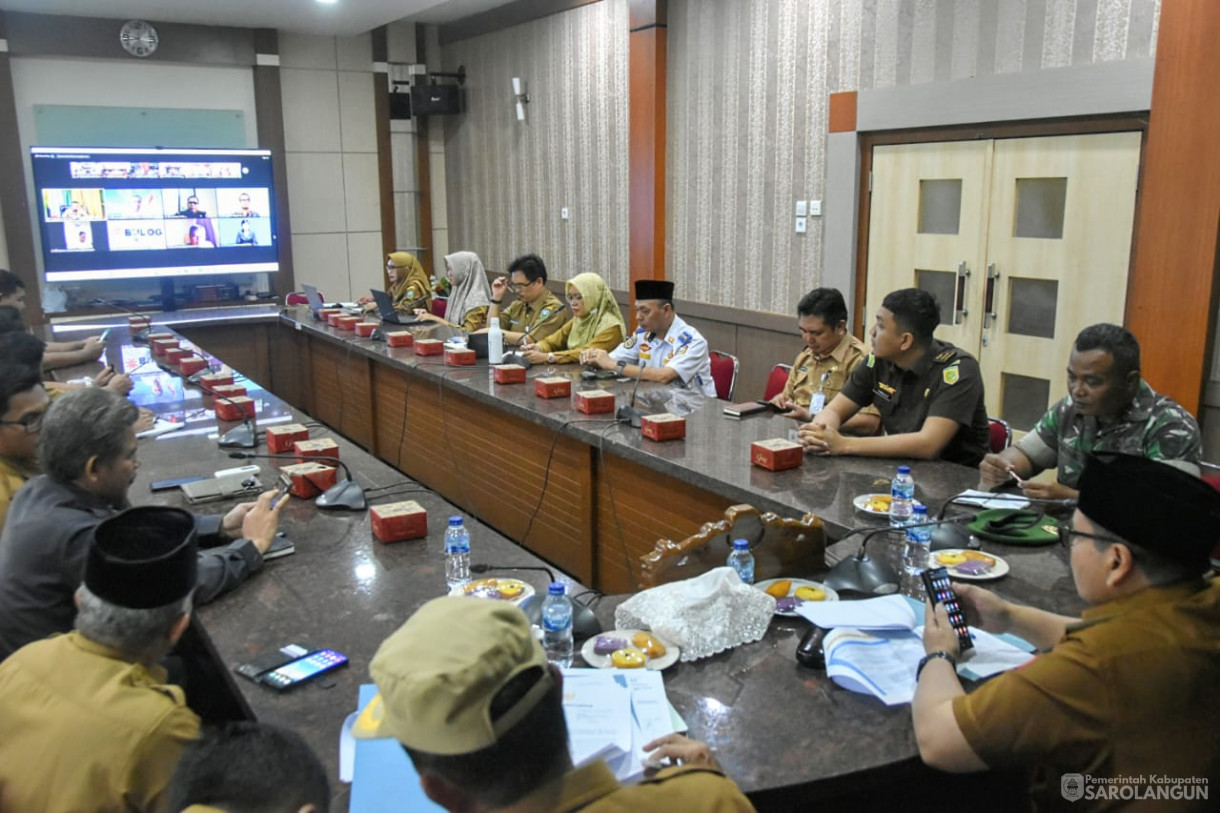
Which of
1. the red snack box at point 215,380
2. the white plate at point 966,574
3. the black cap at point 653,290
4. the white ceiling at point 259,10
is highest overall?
the white ceiling at point 259,10

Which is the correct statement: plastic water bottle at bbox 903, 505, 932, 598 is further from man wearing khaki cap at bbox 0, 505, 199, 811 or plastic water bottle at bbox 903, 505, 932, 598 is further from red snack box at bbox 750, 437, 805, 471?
man wearing khaki cap at bbox 0, 505, 199, 811

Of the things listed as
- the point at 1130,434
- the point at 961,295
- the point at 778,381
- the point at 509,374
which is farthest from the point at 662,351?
the point at 1130,434

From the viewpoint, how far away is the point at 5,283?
191 inches

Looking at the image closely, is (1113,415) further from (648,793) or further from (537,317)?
(537,317)

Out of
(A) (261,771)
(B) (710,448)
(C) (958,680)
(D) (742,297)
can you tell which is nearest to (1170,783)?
(C) (958,680)

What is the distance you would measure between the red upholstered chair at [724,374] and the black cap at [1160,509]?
9.38ft

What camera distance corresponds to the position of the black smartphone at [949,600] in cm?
155

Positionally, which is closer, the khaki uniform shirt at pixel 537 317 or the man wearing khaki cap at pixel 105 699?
the man wearing khaki cap at pixel 105 699

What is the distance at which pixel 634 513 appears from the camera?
10.1ft

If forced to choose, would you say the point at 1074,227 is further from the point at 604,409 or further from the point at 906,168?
the point at 604,409

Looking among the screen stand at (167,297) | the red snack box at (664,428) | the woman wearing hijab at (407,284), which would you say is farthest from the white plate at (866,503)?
the screen stand at (167,297)

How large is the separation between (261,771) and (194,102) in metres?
7.84

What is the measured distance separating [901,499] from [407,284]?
5.11 metres

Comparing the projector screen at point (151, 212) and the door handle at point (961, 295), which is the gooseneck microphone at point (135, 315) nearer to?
the projector screen at point (151, 212)
